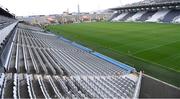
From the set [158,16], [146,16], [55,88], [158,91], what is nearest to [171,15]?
[158,16]

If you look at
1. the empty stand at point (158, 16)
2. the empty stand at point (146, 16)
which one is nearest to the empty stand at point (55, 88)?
the empty stand at point (158, 16)

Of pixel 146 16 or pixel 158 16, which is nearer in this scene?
pixel 158 16

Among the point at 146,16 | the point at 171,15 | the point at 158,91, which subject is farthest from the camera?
the point at 146,16

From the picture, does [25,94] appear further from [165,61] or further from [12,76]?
[165,61]

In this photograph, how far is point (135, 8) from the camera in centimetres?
6662

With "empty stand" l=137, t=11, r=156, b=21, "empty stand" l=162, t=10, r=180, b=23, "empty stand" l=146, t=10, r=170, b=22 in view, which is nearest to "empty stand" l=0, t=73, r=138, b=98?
"empty stand" l=162, t=10, r=180, b=23

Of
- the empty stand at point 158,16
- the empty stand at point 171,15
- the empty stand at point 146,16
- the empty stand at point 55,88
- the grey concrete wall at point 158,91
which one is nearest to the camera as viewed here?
the empty stand at point 55,88

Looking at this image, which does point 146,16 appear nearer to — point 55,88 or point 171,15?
point 171,15

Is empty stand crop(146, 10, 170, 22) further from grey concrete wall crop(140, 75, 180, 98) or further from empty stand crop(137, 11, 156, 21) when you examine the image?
grey concrete wall crop(140, 75, 180, 98)

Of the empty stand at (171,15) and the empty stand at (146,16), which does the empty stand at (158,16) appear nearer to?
the empty stand at (171,15)

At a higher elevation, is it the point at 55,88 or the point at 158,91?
the point at 55,88

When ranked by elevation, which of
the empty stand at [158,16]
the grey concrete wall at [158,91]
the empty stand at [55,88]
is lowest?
the grey concrete wall at [158,91]

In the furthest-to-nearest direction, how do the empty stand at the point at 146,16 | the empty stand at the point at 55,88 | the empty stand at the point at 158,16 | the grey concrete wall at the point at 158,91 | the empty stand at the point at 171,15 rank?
1. the empty stand at the point at 146,16
2. the empty stand at the point at 158,16
3. the empty stand at the point at 171,15
4. the grey concrete wall at the point at 158,91
5. the empty stand at the point at 55,88

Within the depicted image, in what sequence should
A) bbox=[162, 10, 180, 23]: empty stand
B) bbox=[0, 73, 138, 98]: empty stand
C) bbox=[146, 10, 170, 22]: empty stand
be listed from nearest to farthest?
1. bbox=[0, 73, 138, 98]: empty stand
2. bbox=[162, 10, 180, 23]: empty stand
3. bbox=[146, 10, 170, 22]: empty stand
